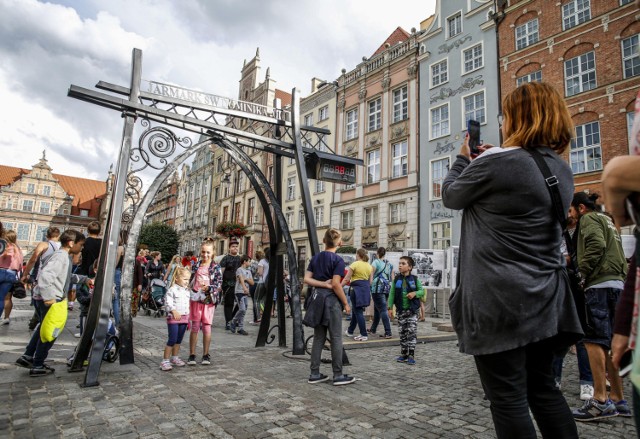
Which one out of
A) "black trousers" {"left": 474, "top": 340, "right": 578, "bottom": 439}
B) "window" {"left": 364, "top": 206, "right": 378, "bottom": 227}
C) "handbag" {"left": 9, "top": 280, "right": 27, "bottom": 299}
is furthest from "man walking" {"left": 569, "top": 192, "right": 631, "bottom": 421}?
"window" {"left": 364, "top": 206, "right": 378, "bottom": 227}

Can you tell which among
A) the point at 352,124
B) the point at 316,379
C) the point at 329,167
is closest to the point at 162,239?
the point at 352,124

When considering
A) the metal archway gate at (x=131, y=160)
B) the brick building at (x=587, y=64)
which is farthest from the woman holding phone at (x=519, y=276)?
the brick building at (x=587, y=64)

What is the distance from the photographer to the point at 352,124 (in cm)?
2788

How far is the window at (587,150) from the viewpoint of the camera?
16422mm

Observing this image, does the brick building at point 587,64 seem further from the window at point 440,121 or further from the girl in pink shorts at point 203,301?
the girl in pink shorts at point 203,301

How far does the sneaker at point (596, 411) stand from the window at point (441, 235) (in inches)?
691

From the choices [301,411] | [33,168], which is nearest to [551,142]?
[301,411]

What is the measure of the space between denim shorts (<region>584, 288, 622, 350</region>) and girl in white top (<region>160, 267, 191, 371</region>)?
467cm

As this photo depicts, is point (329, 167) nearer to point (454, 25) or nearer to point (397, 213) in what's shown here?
point (397, 213)

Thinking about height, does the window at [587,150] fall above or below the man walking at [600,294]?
above

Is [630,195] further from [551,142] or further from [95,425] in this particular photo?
[95,425]

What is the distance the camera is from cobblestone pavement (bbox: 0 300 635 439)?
310cm

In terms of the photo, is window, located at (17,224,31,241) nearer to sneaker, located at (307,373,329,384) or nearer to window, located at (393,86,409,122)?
window, located at (393,86,409,122)

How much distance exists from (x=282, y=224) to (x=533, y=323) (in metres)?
5.12
